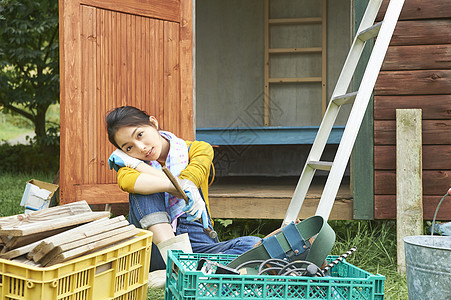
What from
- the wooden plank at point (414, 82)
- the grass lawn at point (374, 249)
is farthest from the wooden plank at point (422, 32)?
the grass lawn at point (374, 249)

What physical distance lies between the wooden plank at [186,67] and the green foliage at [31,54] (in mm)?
5980

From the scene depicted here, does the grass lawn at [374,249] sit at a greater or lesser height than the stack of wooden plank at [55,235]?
lesser

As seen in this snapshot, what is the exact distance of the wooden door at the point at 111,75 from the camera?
348cm

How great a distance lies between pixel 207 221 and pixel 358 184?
129 cm

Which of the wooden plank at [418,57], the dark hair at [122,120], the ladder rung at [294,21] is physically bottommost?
the dark hair at [122,120]

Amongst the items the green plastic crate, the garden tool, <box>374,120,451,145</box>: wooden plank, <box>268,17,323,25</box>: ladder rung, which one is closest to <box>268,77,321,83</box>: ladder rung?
<box>268,17,323,25</box>: ladder rung

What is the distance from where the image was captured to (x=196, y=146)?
2959 millimetres

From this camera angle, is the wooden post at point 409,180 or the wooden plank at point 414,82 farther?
the wooden plank at point 414,82

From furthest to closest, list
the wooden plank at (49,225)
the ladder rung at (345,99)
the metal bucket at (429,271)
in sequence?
1. the ladder rung at (345,99)
2. the metal bucket at (429,271)
3. the wooden plank at (49,225)

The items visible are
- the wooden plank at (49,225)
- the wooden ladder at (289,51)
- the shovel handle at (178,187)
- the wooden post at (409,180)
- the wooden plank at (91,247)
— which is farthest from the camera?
the wooden ladder at (289,51)

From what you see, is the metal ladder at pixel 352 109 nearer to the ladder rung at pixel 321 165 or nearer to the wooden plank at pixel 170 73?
the ladder rung at pixel 321 165

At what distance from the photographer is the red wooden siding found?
357 cm

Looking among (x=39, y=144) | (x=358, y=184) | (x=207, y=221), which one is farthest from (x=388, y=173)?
(x=39, y=144)

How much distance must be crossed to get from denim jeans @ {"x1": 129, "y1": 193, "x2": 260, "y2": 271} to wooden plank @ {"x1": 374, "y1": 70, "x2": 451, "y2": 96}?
1544 mm
